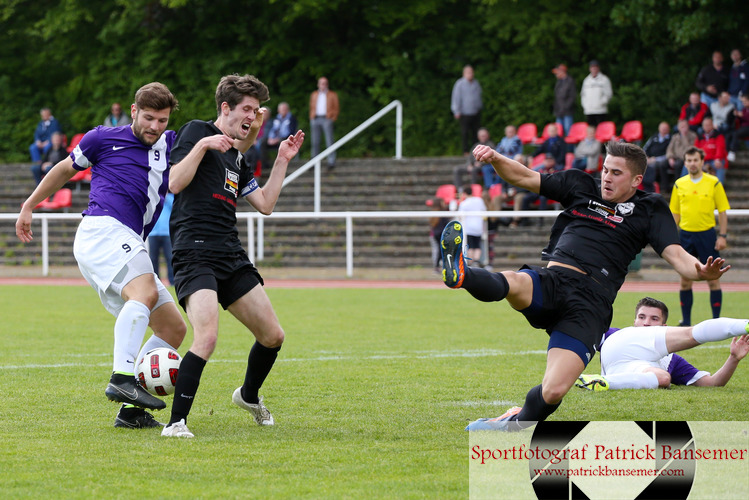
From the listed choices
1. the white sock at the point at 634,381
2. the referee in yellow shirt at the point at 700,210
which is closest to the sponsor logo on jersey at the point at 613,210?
the white sock at the point at 634,381

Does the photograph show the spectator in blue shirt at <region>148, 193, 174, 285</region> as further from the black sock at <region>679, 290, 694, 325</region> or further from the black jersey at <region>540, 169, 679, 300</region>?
the black jersey at <region>540, 169, 679, 300</region>

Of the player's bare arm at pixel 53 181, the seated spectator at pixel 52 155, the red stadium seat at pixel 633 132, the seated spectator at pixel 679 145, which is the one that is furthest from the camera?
the seated spectator at pixel 52 155

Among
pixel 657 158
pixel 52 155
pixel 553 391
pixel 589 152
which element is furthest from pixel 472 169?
pixel 553 391

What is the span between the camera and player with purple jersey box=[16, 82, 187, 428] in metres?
5.85

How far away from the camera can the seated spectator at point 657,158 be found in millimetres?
19828

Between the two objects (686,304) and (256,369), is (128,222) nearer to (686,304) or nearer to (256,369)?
(256,369)

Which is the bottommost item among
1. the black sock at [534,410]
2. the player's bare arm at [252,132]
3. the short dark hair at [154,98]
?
the black sock at [534,410]

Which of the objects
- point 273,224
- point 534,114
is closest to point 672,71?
point 534,114

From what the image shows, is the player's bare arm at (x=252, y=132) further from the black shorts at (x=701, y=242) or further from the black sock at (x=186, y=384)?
the black shorts at (x=701, y=242)

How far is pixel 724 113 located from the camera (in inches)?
818

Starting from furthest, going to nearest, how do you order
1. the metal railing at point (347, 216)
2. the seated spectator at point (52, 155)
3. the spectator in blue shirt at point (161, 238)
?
1. the seated spectator at point (52, 155)
2. the metal railing at point (347, 216)
3. the spectator in blue shirt at point (161, 238)

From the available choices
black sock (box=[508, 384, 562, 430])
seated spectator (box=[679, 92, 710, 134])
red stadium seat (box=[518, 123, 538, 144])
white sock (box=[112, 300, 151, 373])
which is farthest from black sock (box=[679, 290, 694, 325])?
red stadium seat (box=[518, 123, 538, 144])

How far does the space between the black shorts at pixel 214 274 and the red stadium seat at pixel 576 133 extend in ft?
58.0

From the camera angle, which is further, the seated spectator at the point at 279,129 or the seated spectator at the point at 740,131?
the seated spectator at the point at 279,129
